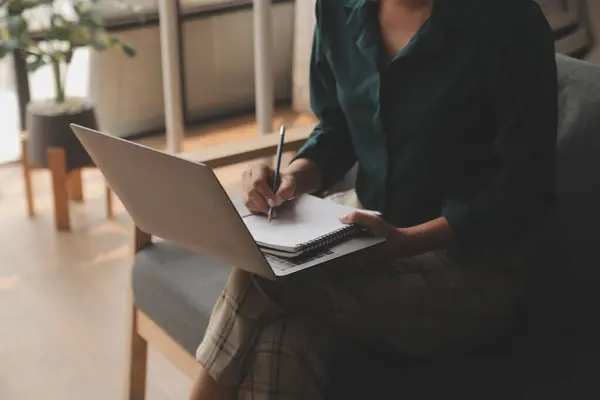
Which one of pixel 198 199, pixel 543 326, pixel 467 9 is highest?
pixel 467 9

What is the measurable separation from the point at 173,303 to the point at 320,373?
1.23 feet

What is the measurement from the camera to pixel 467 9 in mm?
1227

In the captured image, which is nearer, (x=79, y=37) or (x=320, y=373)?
(x=320, y=373)

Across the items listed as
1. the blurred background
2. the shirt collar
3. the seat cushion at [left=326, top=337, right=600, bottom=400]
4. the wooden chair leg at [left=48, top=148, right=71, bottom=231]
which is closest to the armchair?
the seat cushion at [left=326, top=337, right=600, bottom=400]

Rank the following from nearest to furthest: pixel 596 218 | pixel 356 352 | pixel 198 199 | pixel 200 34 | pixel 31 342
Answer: pixel 198 199 < pixel 356 352 < pixel 596 218 < pixel 31 342 < pixel 200 34

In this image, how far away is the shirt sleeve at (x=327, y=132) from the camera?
1484 millimetres

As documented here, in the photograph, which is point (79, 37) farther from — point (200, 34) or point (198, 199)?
point (198, 199)

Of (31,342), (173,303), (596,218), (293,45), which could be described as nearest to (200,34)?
(293,45)

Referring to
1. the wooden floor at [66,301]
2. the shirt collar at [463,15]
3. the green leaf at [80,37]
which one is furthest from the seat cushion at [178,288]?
the green leaf at [80,37]

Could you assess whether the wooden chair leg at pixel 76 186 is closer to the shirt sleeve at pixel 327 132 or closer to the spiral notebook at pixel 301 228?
the shirt sleeve at pixel 327 132

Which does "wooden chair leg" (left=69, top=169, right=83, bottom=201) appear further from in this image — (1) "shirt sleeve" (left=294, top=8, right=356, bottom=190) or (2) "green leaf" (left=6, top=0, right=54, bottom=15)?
(1) "shirt sleeve" (left=294, top=8, right=356, bottom=190)

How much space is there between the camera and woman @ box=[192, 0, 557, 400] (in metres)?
1.16

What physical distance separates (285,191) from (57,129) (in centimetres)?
150

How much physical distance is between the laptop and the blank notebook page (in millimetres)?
23
